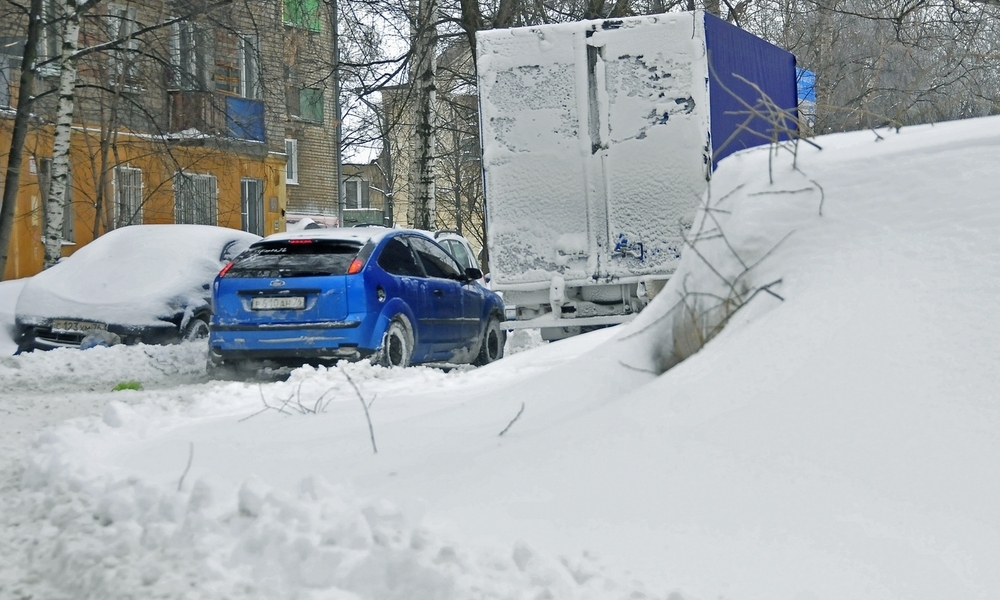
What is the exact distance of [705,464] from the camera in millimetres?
4102

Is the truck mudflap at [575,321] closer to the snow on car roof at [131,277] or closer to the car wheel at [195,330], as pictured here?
the car wheel at [195,330]

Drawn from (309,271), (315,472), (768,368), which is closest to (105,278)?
(309,271)

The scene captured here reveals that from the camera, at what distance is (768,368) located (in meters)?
4.44

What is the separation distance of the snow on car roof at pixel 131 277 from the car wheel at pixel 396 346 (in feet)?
9.97

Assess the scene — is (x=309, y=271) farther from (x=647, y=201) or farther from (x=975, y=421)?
(x=975, y=421)

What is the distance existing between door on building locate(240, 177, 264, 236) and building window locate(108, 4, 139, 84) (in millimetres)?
7176

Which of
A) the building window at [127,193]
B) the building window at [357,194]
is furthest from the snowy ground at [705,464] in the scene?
the building window at [357,194]

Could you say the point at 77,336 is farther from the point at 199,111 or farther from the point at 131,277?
the point at 199,111

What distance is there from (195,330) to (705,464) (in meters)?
10.5

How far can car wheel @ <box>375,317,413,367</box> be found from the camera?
11.5 m

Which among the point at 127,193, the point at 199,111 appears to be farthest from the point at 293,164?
the point at 199,111

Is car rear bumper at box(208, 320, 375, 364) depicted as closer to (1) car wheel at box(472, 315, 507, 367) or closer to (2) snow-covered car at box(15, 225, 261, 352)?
(2) snow-covered car at box(15, 225, 261, 352)

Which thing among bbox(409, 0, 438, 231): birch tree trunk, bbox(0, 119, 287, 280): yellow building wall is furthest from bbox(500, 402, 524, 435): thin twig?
bbox(0, 119, 287, 280): yellow building wall

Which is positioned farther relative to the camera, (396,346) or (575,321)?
(575,321)
